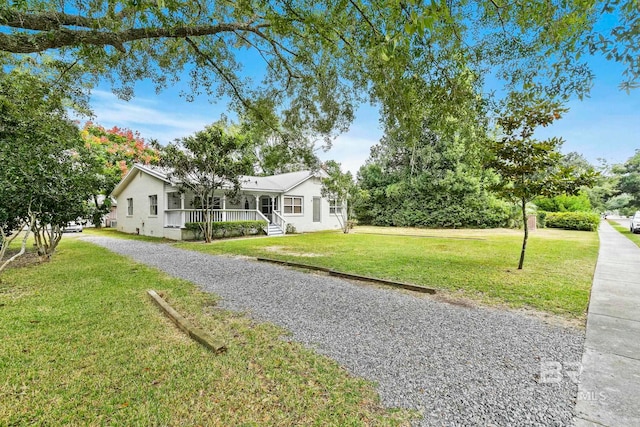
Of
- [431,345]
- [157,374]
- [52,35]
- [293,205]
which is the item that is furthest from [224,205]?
[431,345]

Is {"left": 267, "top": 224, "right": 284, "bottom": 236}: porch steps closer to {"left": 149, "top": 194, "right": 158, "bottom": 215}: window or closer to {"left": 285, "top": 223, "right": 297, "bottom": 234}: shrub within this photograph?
{"left": 285, "top": 223, "right": 297, "bottom": 234}: shrub

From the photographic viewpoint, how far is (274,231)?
18.8 meters

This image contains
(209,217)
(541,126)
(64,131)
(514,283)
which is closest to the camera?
(514,283)

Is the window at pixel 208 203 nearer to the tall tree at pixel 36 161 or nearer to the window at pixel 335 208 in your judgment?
the tall tree at pixel 36 161

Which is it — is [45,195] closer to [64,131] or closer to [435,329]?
[64,131]

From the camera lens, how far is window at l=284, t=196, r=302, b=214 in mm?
20677

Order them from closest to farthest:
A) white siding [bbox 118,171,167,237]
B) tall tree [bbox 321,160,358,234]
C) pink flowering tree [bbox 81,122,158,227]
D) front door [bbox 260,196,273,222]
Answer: white siding [bbox 118,171,167,237]
tall tree [bbox 321,160,358,234]
front door [bbox 260,196,273,222]
pink flowering tree [bbox 81,122,158,227]

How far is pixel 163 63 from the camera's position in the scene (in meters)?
7.77

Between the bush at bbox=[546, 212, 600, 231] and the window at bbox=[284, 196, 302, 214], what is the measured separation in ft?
62.9

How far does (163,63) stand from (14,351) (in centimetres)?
710

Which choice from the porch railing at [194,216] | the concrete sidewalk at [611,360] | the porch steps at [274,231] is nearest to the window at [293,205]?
the porch steps at [274,231]

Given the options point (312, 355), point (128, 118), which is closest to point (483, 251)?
point (312, 355)

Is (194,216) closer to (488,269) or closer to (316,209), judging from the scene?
(316,209)

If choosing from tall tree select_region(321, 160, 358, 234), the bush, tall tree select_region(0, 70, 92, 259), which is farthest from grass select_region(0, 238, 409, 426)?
the bush
